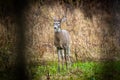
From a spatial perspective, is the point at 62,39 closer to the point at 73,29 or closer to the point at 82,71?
the point at 73,29

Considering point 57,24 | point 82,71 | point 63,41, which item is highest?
point 57,24

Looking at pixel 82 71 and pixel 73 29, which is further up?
pixel 73 29

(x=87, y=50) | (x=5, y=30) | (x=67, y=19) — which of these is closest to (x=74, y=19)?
(x=67, y=19)

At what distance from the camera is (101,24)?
2775mm

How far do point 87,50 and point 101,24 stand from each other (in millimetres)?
205

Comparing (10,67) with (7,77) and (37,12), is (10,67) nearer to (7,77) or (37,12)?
(7,77)

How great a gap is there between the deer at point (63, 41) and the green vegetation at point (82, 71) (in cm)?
5

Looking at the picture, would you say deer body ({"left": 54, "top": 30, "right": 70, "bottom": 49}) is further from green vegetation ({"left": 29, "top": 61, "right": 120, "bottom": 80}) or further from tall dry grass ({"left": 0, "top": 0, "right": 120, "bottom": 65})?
green vegetation ({"left": 29, "top": 61, "right": 120, "bottom": 80})

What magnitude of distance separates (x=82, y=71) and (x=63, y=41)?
0.80ft

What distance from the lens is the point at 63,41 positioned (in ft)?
9.12

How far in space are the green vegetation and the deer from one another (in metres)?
0.05

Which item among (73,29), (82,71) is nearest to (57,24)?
(73,29)

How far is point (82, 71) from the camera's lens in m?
2.74

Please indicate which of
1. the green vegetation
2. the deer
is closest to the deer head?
the deer
